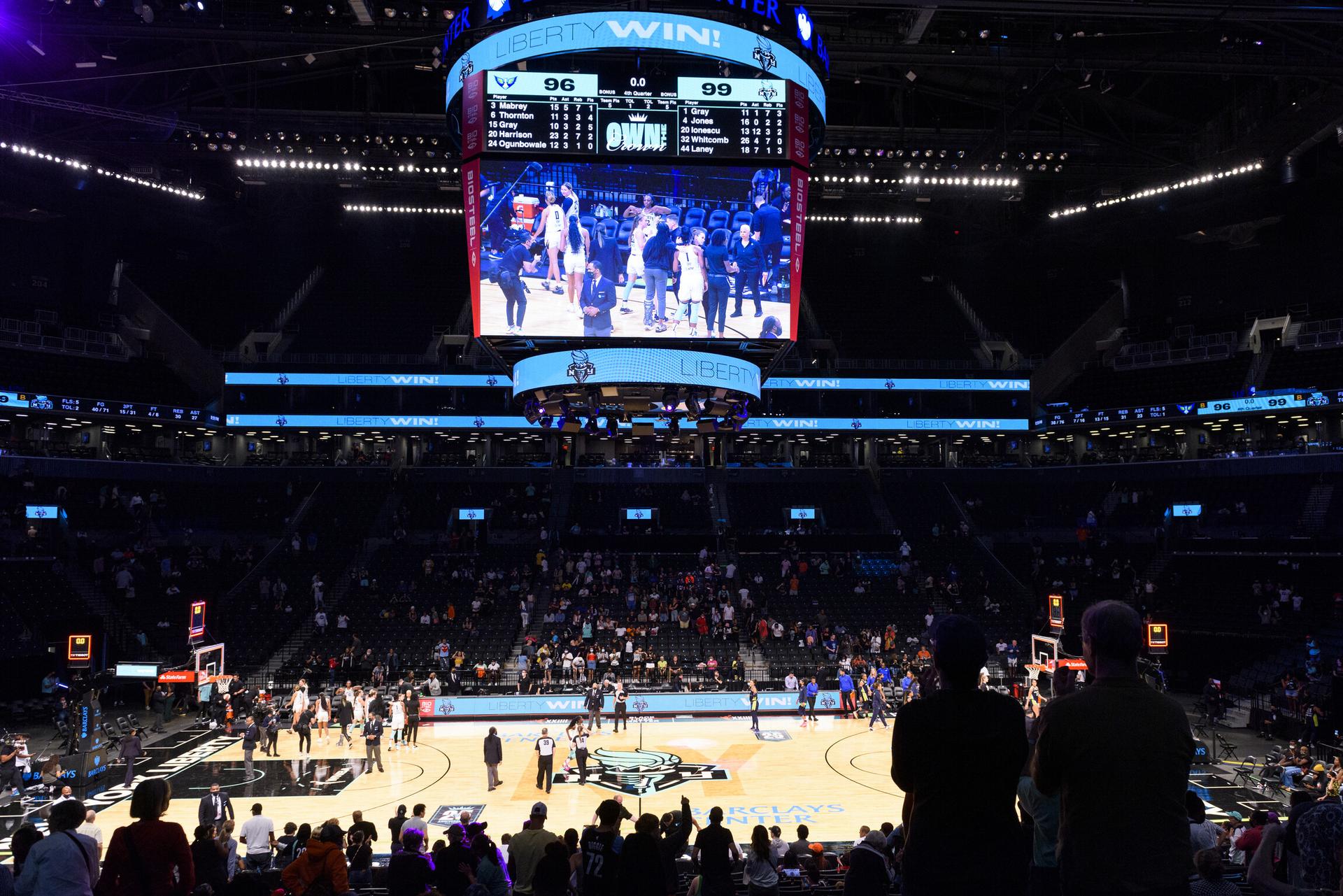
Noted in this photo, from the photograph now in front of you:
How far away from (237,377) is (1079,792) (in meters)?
46.4

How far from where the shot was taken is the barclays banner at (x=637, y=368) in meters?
17.7

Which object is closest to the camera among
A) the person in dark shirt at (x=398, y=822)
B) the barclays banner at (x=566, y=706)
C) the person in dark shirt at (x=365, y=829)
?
the person in dark shirt at (x=365, y=829)

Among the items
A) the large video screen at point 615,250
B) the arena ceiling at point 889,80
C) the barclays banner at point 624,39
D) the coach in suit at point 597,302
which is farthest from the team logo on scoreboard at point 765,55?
the coach in suit at point 597,302

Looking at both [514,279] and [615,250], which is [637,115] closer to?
A: [615,250]

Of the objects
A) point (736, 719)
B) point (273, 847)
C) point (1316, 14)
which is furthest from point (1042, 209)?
point (273, 847)

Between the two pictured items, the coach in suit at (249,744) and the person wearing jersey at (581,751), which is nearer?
the person wearing jersey at (581,751)

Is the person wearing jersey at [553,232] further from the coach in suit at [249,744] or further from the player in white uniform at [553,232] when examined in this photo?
the coach in suit at [249,744]

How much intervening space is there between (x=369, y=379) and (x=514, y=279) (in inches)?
1143

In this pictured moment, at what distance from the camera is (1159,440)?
46438mm

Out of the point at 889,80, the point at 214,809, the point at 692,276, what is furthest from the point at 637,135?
the point at 889,80

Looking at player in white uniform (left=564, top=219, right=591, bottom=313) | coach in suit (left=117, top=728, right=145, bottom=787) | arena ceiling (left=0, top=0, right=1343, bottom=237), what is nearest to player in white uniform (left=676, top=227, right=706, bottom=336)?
player in white uniform (left=564, top=219, right=591, bottom=313)

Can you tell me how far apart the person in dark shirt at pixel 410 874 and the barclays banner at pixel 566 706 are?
2030cm

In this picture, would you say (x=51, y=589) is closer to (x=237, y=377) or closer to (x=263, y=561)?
(x=263, y=561)

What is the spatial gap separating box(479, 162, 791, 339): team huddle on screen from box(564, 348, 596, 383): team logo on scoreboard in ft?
1.65
